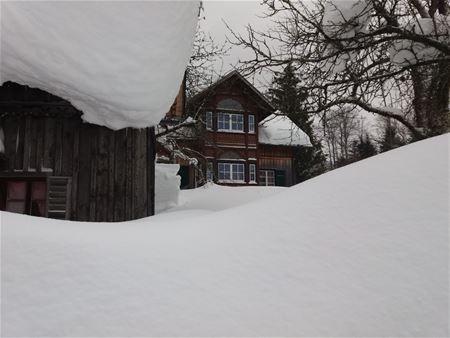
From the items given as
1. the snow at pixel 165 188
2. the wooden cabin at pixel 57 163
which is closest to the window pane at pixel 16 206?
the wooden cabin at pixel 57 163

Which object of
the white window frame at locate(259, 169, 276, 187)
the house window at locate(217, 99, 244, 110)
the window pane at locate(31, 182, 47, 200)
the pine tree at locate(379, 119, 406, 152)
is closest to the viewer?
the window pane at locate(31, 182, 47, 200)

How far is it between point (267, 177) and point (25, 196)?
57.9 feet

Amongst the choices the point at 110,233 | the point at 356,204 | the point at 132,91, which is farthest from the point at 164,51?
the point at 356,204

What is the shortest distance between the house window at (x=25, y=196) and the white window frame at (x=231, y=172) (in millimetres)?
14875

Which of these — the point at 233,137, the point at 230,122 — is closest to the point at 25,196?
the point at 233,137

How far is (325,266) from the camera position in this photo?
1.79 meters

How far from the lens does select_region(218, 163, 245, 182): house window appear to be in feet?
67.2

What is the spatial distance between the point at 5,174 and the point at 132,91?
2.08 metres

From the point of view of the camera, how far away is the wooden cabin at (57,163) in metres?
5.41

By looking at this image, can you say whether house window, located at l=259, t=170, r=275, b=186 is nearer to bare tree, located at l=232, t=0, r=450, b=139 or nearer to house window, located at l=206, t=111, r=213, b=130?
house window, located at l=206, t=111, r=213, b=130

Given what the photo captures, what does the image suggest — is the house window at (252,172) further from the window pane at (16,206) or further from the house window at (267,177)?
the window pane at (16,206)

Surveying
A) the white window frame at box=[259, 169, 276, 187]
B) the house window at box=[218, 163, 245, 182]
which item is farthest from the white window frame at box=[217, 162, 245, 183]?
the white window frame at box=[259, 169, 276, 187]

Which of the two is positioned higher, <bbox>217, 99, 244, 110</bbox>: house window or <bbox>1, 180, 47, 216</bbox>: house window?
<bbox>217, 99, 244, 110</bbox>: house window

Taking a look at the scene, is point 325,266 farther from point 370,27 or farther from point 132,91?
point 370,27
